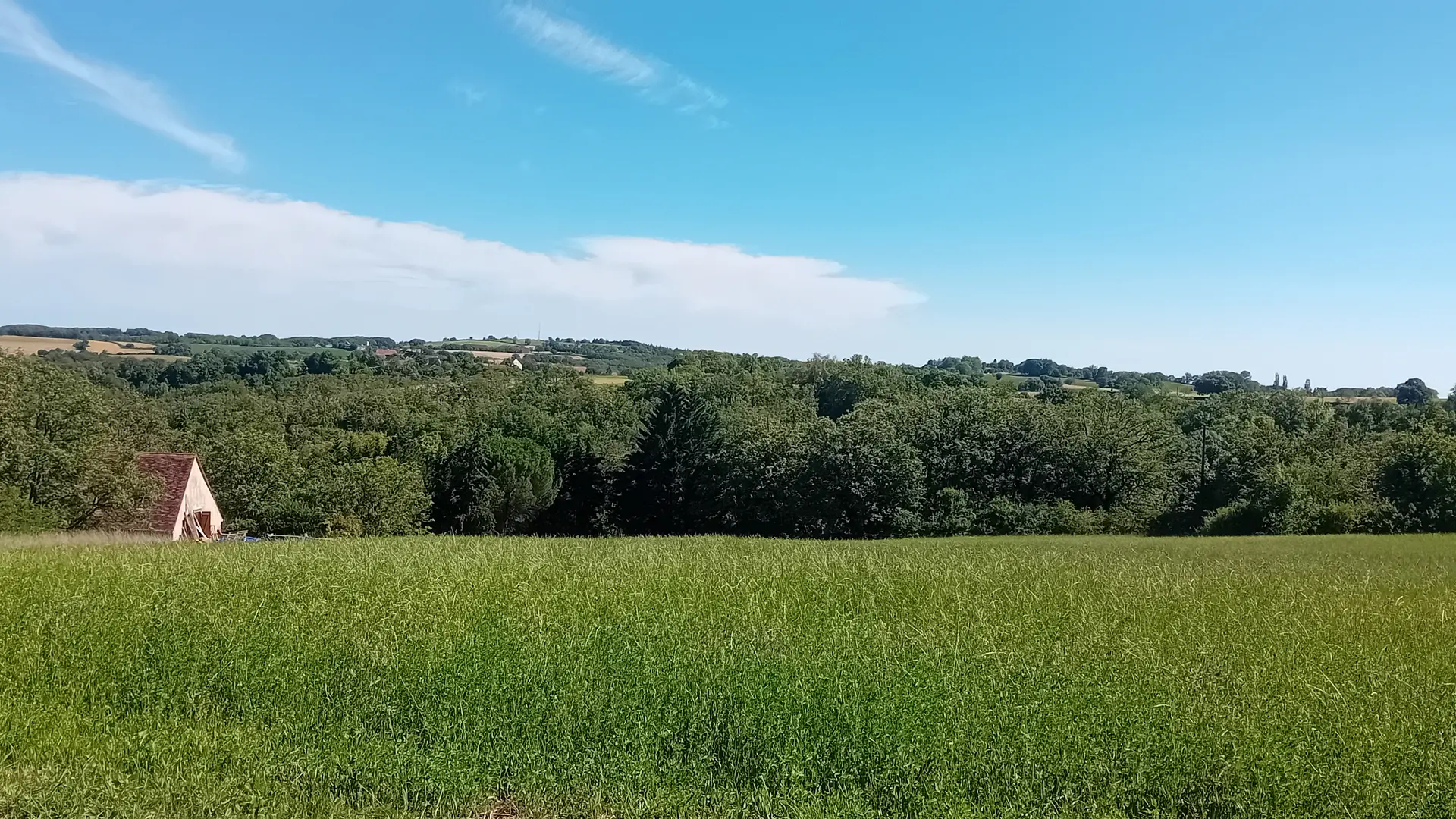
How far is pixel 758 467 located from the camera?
52.2 m

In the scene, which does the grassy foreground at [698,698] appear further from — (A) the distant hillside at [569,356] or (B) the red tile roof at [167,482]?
(A) the distant hillside at [569,356]

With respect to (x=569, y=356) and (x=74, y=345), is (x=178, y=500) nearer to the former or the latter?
(x=74, y=345)

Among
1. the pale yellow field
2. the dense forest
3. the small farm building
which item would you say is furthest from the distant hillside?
the small farm building

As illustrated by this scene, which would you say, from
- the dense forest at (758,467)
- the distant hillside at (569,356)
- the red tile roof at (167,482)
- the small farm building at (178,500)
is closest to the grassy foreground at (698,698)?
the dense forest at (758,467)

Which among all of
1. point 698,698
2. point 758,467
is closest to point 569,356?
point 758,467

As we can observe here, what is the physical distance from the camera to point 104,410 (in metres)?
33.8

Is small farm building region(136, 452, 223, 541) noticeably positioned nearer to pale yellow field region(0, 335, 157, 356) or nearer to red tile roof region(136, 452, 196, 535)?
red tile roof region(136, 452, 196, 535)

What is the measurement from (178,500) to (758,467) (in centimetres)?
3168

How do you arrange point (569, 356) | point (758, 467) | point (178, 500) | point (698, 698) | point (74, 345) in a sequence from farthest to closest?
point (569, 356)
point (74, 345)
point (758, 467)
point (178, 500)
point (698, 698)

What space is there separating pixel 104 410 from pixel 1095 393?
2457 inches


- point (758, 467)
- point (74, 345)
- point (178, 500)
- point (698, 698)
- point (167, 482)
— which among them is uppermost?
point (698, 698)

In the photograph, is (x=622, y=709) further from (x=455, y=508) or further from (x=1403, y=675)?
(x=455, y=508)

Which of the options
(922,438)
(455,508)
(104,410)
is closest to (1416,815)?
(104,410)

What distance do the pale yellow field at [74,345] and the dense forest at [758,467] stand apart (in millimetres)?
43610
